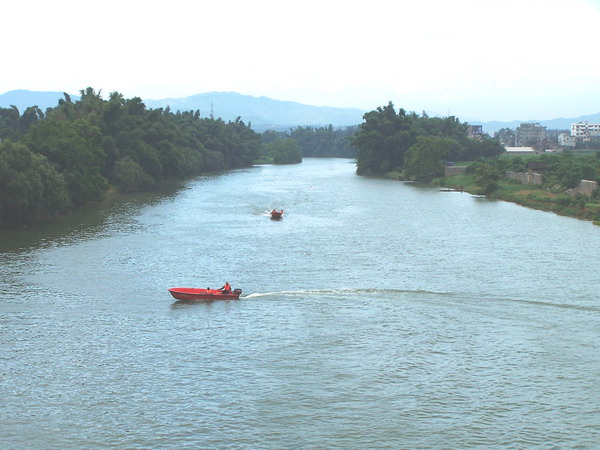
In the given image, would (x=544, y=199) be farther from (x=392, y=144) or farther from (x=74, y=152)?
(x=392, y=144)

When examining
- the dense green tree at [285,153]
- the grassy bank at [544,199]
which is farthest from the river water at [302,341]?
the dense green tree at [285,153]

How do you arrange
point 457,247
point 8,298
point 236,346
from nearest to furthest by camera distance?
point 236,346 → point 8,298 → point 457,247

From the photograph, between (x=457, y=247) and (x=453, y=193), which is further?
(x=453, y=193)

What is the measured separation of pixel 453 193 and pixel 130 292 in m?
63.1

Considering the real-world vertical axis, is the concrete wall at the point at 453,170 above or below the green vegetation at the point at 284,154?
below

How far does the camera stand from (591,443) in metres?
20.3

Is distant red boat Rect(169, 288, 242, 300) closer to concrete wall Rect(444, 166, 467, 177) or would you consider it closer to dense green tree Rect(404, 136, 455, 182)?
concrete wall Rect(444, 166, 467, 177)

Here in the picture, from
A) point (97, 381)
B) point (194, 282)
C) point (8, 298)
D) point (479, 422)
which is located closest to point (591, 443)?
point (479, 422)

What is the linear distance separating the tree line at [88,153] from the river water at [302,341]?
3.88 meters

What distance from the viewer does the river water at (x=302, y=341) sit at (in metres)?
21.2

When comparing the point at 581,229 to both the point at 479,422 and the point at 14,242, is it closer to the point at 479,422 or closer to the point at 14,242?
the point at 479,422

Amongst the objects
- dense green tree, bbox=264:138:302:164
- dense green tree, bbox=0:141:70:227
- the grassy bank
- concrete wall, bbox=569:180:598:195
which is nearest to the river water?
dense green tree, bbox=0:141:70:227

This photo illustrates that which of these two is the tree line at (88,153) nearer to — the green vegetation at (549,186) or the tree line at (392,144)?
the tree line at (392,144)

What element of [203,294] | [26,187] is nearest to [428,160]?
[26,187]
